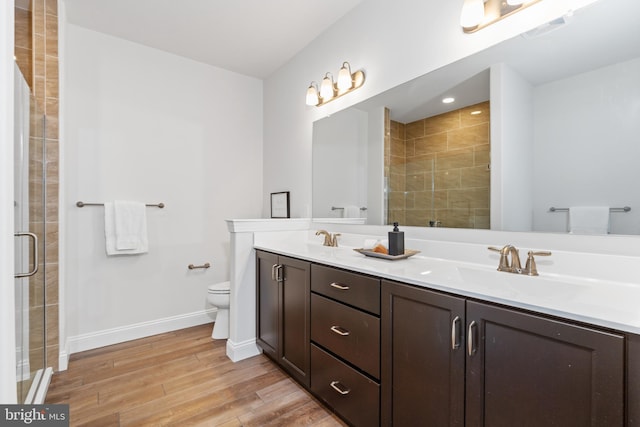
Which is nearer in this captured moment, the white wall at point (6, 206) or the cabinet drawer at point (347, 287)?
the white wall at point (6, 206)

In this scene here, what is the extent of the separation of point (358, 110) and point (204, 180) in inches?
65.2

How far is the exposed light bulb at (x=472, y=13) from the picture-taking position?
1462 millimetres

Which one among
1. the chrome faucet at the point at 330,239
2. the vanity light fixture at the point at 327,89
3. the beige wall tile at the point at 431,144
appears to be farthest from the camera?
the vanity light fixture at the point at 327,89

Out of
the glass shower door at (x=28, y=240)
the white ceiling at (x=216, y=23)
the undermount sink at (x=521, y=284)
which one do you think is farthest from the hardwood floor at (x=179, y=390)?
the white ceiling at (x=216, y=23)

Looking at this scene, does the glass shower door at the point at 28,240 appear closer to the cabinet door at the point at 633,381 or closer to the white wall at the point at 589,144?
the cabinet door at the point at 633,381

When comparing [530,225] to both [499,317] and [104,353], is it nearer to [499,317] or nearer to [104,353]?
[499,317]

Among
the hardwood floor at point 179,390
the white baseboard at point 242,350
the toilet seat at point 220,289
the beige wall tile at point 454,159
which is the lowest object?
the hardwood floor at point 179,390

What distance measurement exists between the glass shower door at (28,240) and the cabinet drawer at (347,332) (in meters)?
1.31

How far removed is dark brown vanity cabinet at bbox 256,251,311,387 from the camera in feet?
5.75

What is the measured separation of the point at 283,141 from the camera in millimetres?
3004

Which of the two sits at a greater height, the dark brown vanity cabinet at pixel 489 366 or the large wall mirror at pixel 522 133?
the large wall mirror at pixel 522 133

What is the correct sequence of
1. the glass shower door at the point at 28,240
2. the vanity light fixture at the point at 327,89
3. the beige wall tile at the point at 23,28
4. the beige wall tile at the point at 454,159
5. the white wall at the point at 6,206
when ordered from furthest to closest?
1. the vanity light fixture at the point at 327,89
2. the beige wall tile at the point at 23,28
3. the beige wall tile at the point at 454,159
4. the glass shower door at the point at 28,240
5. the white wall at the point at 6,206

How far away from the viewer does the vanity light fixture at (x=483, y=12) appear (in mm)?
1407

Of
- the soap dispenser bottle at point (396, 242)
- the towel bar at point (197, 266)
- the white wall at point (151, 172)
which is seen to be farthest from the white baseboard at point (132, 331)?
the soap dispenser bottle at point (396, 242)
